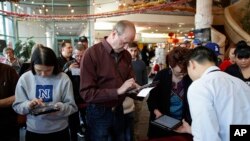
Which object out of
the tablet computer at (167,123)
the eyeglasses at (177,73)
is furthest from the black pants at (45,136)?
the eyeglasses at (177,73)

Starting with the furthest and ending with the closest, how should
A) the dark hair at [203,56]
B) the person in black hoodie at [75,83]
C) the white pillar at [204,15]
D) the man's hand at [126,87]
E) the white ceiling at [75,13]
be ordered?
1. the white ceiling at [75,13]
2. the white pillar at [204,15]
3. the person in black hoodie at [75,83]
4. the man's hand at [126,87]
5. the dark hair at [203,56]

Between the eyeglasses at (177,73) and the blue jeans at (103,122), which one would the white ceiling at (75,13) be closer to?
the eyeglasses at (177,73)

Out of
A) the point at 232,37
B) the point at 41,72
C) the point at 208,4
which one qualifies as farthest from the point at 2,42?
the point at 232,37

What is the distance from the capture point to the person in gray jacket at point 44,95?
1.79 meters

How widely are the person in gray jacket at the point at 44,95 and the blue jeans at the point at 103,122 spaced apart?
0.56 ft

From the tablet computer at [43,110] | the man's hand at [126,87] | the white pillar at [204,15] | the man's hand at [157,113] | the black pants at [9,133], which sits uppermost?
the white pillar at [204,15]

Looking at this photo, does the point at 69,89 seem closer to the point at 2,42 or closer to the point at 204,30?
the point at 204,30

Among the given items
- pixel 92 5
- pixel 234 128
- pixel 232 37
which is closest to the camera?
pixel 234 128

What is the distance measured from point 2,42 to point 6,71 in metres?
5.53

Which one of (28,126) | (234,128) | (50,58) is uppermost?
(50,58)

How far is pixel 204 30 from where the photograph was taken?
224 inches

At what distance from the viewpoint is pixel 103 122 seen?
1.80 metres

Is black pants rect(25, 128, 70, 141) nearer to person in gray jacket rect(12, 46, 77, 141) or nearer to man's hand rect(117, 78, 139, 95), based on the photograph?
person in gray jacket rect(12, 46, 77, 141)

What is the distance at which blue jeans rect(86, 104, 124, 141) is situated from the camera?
5.92 ft
